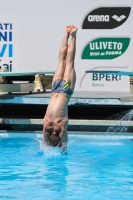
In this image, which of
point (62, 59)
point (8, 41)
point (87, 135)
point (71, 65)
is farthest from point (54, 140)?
point (8, 41)

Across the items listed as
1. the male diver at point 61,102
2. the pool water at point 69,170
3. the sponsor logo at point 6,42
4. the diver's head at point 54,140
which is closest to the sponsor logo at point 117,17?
the sponsor logo at point 6,42

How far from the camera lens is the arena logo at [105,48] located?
13789mm

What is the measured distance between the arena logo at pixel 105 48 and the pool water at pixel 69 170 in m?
3.70

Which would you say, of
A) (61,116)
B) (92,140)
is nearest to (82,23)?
(92,140)

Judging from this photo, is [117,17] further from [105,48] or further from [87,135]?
[87,135]

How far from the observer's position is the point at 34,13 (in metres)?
14.0

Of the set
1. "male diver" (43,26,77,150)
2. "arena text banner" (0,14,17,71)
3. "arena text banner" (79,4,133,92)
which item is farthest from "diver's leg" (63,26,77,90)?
"arena text banner" (0,14,17,71)

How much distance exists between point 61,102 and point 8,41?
5545 millimetres

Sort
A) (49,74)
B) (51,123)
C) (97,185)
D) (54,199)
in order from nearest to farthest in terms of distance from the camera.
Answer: (54,199)
(97,185)
(51,123)
(49,74)

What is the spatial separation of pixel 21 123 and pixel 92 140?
137 cm

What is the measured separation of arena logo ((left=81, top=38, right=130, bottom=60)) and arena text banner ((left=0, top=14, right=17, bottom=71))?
5.42 feet

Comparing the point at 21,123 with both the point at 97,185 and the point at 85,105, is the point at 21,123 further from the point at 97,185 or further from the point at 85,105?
the point at 97,185

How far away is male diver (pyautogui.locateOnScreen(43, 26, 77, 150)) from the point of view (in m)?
8.49

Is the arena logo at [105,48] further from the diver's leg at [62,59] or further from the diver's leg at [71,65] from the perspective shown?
the diver's leg at [71,65]
